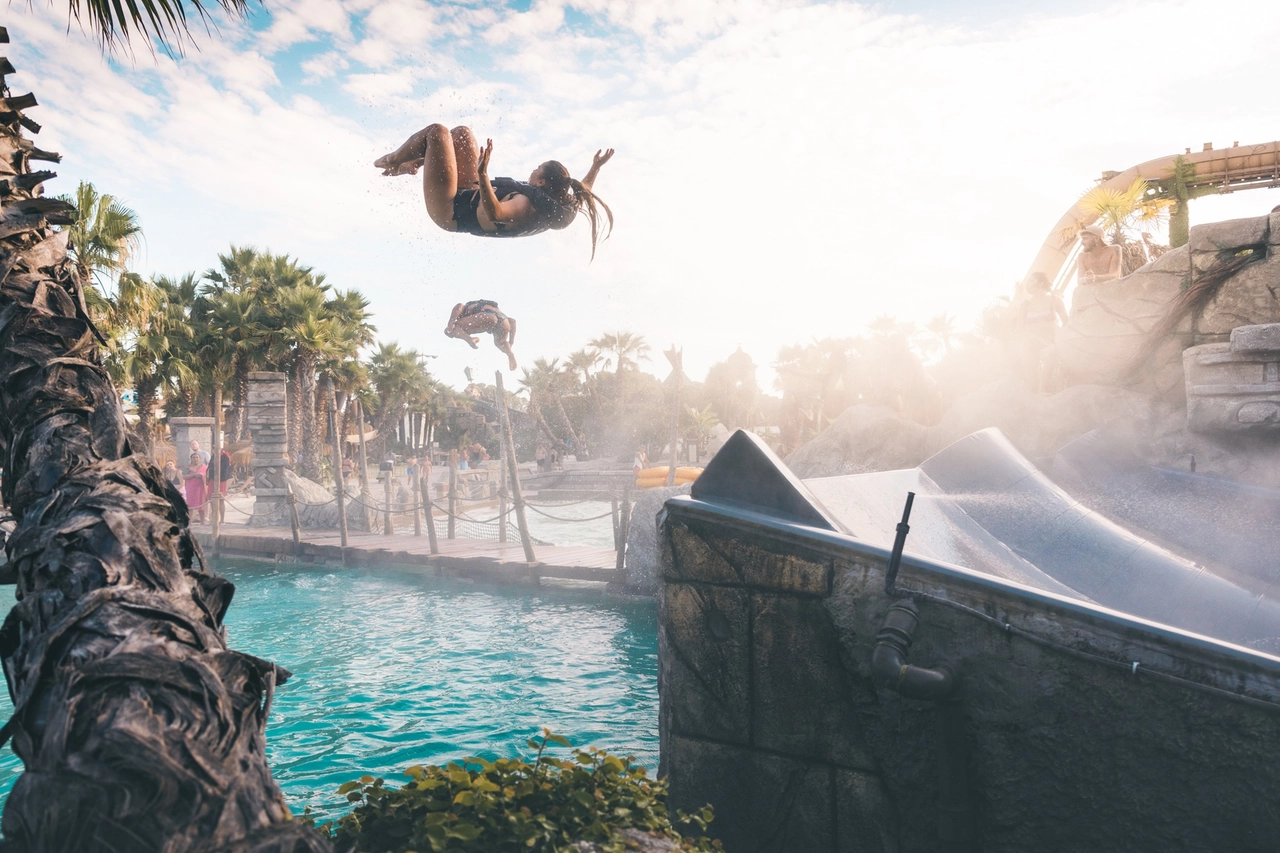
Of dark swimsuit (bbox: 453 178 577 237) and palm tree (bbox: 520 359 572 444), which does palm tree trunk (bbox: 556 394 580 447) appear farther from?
dark swimsuit (bbox: 453 178 577 237)

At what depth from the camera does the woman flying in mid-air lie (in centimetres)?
302

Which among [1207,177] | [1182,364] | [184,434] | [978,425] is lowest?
[184,434]

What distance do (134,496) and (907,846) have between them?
2558mm

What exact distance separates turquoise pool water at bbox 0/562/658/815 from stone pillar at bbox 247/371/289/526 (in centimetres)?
623

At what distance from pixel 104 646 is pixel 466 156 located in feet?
7.66

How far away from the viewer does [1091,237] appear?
10328 mm

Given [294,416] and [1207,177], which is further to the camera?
[294,416]

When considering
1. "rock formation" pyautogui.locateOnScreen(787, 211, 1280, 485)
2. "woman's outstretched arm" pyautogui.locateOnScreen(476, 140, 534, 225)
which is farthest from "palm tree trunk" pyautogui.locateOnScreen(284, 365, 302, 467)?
"woman's outstretched arm" pyautogui.locateOnScreen(476, 140, 534, 225)

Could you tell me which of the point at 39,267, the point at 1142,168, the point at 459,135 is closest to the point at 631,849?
the point at 39,267

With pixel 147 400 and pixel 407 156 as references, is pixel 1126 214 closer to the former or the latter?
pixel 407 156

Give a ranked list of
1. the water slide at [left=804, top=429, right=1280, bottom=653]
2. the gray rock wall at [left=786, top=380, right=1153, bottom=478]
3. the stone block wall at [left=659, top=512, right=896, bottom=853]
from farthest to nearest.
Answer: the gray rock wall at [left=786, top=380, right=1153, bottom=478] < the water slide at [left=804, top=429, right=1280, bottom=653] < the stone block wall at [left=659, top=512, right=896, bottom=853]

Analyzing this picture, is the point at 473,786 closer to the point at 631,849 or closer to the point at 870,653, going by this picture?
the point at 631,849

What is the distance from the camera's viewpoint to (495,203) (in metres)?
3.04

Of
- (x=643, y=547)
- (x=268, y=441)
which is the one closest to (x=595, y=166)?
(x=643, y=547)
